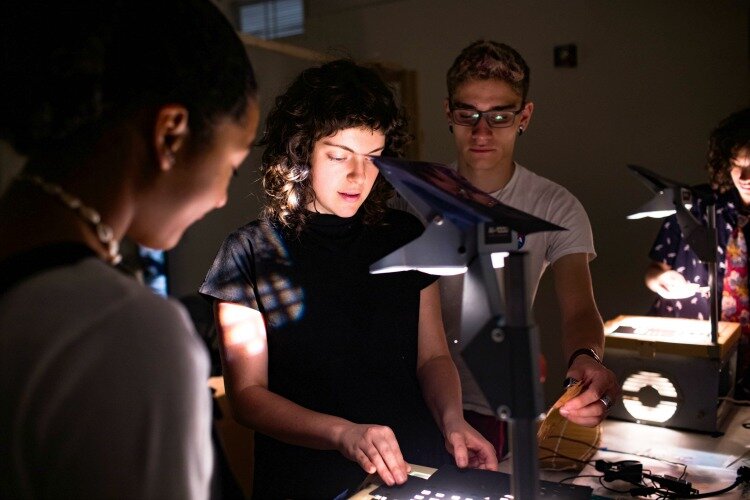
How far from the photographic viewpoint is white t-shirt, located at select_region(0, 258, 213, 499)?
0.50 m

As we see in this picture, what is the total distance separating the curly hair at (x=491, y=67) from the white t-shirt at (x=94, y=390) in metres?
1.42

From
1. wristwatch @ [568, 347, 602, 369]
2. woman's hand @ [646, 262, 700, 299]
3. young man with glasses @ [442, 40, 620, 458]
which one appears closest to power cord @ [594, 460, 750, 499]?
wristwatch @ [568, 347, 602, 369]

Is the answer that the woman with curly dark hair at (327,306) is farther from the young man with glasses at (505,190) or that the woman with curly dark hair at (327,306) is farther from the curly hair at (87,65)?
the curly hair at (87,65)

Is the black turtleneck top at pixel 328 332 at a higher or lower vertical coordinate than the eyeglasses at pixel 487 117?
lower

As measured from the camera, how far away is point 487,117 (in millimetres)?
1773

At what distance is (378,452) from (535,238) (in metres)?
0.89

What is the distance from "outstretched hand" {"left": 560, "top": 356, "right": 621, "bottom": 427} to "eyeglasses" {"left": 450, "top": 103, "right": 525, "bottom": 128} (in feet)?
2.19

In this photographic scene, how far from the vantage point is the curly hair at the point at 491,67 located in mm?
1777

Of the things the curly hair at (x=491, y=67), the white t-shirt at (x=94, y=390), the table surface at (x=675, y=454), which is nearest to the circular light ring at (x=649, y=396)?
the table surface at (x=675, y=454)

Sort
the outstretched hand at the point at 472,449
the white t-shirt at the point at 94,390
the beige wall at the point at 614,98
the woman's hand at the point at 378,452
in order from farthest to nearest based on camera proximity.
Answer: the beige wall at the point at 614,98
the outstretched hand at the point at 472,449
the woman's hand at the point at 378,452
the white t-shirt at the point at 94,390

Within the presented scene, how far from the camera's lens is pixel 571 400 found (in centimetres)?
142

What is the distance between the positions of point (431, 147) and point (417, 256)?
2574 mm

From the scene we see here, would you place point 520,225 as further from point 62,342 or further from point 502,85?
point 502,85

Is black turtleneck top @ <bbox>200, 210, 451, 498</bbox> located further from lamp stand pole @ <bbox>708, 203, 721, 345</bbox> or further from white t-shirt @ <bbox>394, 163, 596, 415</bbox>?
lamp stand pole @ <bbox>708, 203, 721, 345</bbox>
